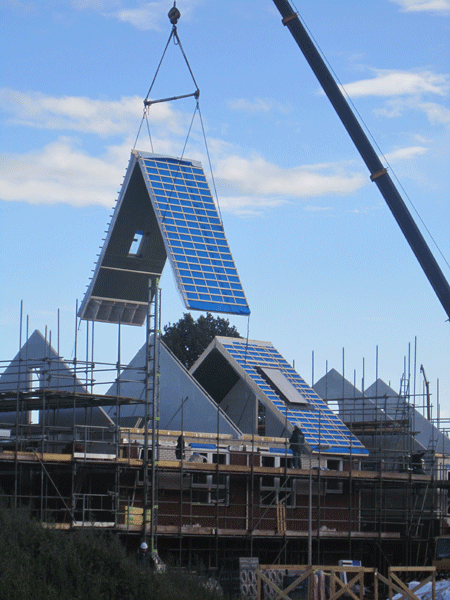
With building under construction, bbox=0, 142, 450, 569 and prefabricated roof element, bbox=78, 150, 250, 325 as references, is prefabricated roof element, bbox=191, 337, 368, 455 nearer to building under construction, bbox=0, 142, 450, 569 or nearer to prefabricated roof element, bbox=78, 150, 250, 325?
building under construction, bbox=0, 142, 450, 569

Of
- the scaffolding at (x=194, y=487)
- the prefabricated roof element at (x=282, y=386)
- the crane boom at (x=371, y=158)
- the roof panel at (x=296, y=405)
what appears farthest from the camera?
the prefabricated roof element at (x=282, y=386)

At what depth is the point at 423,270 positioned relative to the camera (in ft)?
121

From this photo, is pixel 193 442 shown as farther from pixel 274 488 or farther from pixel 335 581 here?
pixel 335 581

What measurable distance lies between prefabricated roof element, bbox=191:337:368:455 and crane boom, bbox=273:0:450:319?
653 centimetres

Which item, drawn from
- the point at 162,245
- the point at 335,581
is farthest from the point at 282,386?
the point at 335,581

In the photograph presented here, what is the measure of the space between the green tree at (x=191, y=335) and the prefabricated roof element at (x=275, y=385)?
28772 millimetres

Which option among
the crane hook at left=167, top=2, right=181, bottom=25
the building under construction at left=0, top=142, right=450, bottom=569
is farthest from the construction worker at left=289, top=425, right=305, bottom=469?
the crane hook at left=167, top=2, right=181, bottom=25

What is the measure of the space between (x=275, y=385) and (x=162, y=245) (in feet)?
27.4

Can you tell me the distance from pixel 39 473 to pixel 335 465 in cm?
1234

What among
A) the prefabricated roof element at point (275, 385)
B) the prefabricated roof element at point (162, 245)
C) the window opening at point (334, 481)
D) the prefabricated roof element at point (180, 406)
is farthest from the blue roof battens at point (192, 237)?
the window opening at point (334, 481)

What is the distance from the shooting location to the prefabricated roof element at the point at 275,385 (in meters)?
38.2

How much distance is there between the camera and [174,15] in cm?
4388

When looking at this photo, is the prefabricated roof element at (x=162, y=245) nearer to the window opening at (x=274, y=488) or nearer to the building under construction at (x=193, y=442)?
the building under construction at (x=193, y=442)

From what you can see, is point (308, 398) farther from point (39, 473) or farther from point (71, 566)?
point (71, 566)
